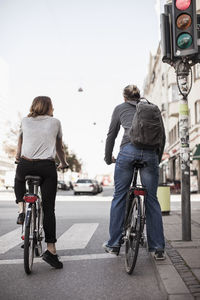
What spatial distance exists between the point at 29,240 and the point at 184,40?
124 inches

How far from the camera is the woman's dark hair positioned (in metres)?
4.32

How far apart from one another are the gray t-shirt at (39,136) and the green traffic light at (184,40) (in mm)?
2051

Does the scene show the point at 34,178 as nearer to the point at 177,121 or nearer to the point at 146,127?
the point at 146,127

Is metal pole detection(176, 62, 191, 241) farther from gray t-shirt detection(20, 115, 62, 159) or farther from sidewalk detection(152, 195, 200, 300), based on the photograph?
gray t-shirt detection(20, 115, 62, 159)

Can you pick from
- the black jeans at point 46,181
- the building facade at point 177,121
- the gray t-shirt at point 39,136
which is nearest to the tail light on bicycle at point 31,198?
the black jeans at point 46,181

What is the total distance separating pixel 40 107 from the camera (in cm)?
431

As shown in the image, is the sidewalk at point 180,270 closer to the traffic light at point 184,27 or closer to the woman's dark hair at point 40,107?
the woman's dark hair at point 40,107

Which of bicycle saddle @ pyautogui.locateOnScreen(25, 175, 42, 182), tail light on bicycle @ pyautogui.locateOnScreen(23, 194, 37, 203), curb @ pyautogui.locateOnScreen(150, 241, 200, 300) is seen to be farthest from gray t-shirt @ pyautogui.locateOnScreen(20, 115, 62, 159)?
Result: curb @ pyautogui.locateOnScreen(150, 241, 200, 300)

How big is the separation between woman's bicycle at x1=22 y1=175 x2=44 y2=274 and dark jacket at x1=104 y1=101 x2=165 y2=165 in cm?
96

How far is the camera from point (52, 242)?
4137 mm

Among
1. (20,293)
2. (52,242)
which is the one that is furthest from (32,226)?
(20,293)

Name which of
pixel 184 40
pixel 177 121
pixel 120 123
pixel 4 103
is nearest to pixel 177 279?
pixel 120 123

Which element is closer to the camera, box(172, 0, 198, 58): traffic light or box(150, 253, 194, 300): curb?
box(150, 253, 194, 300): curb

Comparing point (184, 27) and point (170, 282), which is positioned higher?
point (184, 27)
